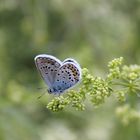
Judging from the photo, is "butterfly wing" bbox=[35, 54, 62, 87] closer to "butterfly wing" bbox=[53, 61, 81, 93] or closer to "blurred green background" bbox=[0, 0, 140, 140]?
"butterfly wing" bbox=[53, 61, 81, 93]

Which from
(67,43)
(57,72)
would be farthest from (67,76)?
(67,43)

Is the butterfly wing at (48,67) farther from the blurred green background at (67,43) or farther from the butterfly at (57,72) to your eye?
the blurred green background at (67,43)

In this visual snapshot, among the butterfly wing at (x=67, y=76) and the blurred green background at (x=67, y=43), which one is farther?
the blurred green background at (x=67, y=43)

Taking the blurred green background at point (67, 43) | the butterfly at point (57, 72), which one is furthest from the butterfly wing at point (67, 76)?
the blurred green background at point (67, 43)

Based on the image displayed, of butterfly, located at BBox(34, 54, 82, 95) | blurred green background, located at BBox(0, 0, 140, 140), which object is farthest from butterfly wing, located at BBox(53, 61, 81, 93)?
A: blurred green background, located at BBox(0, 0, 140, 140)

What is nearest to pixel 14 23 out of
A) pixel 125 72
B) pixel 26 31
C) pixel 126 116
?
pixel 26 31

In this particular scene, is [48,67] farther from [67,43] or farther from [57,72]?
[67,43]

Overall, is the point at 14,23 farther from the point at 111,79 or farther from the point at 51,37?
the point at 111,79
